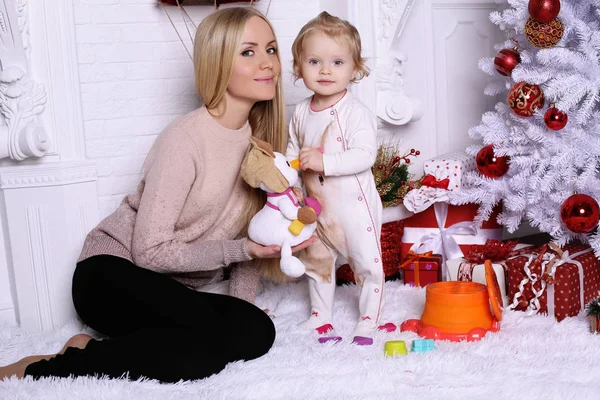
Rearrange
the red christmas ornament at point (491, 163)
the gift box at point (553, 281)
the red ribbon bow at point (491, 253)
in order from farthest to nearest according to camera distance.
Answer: the red christmas ornament at point (491, 163) < the red ribbon bow at point (491, 253) < the gift box at point (553, 281)

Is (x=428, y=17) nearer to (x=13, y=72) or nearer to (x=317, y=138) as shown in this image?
(x=317, y=138)

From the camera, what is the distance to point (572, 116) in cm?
246

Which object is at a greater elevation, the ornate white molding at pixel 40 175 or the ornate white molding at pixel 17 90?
the ornate white molding at pixel 17 90

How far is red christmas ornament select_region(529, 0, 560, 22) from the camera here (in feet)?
7.82

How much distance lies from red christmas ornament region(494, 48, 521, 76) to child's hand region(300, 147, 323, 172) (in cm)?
85

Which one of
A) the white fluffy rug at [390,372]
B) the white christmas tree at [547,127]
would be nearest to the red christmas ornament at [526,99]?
the white christmas tree at [547,127]

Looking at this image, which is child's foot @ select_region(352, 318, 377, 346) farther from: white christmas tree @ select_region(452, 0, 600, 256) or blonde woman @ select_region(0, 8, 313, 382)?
white christmas tree @ select_region(452, 0, 600, 256)

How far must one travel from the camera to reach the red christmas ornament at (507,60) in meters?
2.59

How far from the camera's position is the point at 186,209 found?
222cm

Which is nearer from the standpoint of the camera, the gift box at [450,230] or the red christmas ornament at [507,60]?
the red christmas ornament at [507,60]

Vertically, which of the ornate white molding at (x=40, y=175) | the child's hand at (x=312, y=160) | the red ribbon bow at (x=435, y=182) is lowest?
the red ribbon bow at (x=435, y=182)

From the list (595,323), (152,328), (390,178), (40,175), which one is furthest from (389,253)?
(40,175)

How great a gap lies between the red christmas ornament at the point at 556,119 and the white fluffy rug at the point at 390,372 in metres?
0.61

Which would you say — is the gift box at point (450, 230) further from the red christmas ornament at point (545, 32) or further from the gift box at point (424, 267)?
the red christmas ornament at point (545, 32)
